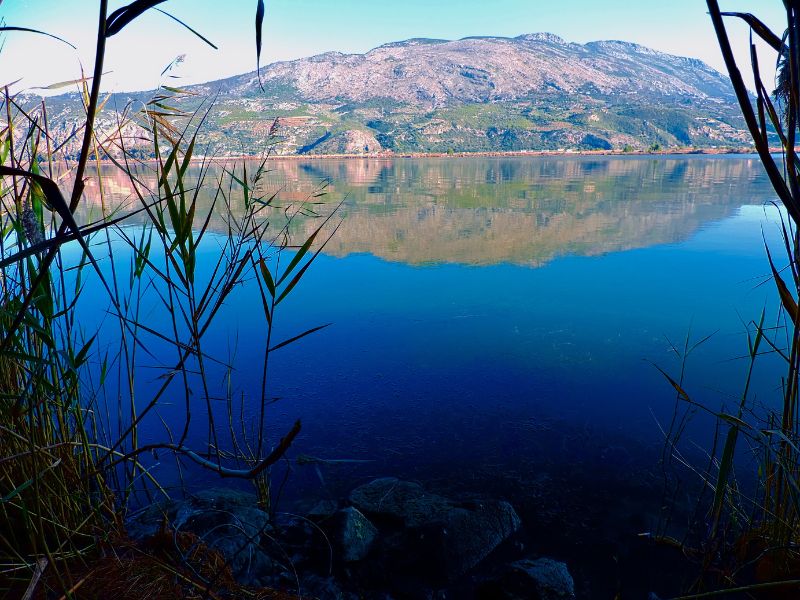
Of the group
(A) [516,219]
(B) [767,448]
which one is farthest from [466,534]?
(A) [516,219]

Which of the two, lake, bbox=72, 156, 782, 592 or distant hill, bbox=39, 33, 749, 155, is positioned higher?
distant hill, bbox=39, 33, 749, 155

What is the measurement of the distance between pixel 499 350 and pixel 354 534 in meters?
2.92

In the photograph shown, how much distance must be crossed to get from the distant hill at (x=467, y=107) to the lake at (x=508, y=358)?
2138 inches

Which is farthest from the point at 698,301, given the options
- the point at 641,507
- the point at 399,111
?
the point at 399,111

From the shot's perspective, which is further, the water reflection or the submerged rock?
the water reflection

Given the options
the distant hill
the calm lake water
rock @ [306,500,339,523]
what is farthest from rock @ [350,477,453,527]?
the distant hill

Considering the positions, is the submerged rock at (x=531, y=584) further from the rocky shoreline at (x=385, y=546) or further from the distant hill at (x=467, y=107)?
the distant hill at (x=467, y=107)

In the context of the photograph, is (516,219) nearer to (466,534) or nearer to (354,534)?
(466,534)

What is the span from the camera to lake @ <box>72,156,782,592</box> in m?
3.46

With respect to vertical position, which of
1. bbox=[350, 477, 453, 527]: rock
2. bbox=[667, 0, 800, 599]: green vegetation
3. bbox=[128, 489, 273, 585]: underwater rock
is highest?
bbox=[667, 0, 800, 599]: green vegetation

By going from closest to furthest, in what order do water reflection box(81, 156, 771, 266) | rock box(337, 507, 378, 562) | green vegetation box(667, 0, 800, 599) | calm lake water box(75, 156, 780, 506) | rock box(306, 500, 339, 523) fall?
1. green vegetation box(667, 0, 800, 599)
2. rock box(337, 507, 378, 562)
3. rock box(306, 500, 339, 523)
4. calm lake water box(75, 156, 780, 506)
5. water reflection box(81, 156, 771, 266)

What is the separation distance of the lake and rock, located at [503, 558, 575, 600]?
61 cm

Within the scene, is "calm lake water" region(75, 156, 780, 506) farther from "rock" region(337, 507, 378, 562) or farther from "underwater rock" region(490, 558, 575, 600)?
"underwater rock" region(490, 558, 575, 600)

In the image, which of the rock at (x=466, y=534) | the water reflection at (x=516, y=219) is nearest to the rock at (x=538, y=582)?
the rock at (x=466, y=534)
